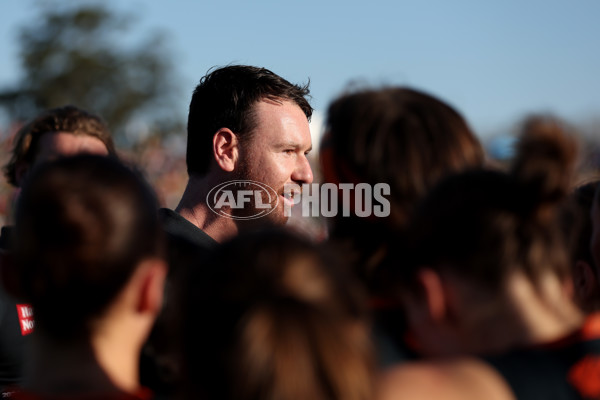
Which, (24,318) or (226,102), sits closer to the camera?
(24,318)

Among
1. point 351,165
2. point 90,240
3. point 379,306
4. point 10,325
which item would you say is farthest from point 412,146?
point 10,325

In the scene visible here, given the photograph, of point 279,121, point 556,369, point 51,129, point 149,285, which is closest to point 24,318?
point 51,129

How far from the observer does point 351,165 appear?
173cm

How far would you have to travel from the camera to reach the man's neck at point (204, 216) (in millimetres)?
3055

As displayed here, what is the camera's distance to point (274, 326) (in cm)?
119

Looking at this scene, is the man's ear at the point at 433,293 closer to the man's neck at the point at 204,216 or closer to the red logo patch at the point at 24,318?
the man's neck at the point at 204,216

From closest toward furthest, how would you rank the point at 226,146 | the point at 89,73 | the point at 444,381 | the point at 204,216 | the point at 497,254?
1. the point at 444,381
2. the point at 497,254
3. the point at 204,216
4. the point at 226,146
5. the point at 89,73

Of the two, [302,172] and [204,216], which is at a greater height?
[302,172]

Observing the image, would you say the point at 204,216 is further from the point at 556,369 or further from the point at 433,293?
the point at 556,369

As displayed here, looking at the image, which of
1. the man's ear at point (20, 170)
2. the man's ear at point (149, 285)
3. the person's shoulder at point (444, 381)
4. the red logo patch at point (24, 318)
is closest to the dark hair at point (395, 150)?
the person's shoulder at point (444, 381)

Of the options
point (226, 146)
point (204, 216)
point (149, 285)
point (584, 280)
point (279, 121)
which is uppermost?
→ point (279, 121)

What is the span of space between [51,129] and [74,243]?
2.35m

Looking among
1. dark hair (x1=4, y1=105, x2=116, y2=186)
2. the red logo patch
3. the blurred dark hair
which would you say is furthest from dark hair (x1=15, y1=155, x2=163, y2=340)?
dark hair (x1=4, y1=105, x2=116, y2=186)

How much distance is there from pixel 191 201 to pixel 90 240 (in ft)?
5.71
